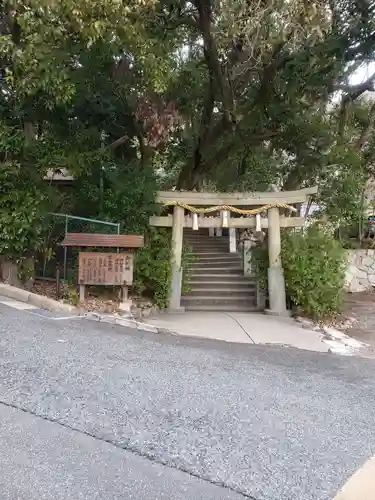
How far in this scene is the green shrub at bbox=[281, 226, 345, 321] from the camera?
386 inches

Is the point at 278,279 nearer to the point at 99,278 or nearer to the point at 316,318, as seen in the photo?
the point at 316,318

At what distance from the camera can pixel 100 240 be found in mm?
8078

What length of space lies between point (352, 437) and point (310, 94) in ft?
35.0

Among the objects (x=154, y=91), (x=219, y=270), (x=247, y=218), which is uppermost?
(x=154, y=91)

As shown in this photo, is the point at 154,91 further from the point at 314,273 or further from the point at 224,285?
the point at 224,285

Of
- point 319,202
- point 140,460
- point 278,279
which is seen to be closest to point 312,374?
point 140,460

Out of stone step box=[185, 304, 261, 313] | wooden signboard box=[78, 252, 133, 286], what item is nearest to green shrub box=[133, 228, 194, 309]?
wooden signboard box=[78, 252, 133, 286]

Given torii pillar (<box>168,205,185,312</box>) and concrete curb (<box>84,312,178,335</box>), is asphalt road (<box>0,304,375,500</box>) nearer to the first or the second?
concrete curb (<box>84,312,178,335</box>)

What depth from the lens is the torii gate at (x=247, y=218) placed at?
10195mm

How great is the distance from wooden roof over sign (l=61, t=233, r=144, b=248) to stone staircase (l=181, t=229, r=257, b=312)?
3.01 meters

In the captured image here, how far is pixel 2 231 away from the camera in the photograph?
7.80m

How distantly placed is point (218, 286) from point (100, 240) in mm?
4633

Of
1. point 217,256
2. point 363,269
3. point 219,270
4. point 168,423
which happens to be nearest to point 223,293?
point 219,270

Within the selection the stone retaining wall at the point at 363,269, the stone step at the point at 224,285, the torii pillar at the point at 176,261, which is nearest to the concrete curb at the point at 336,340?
the stone step at the point at 224,285
